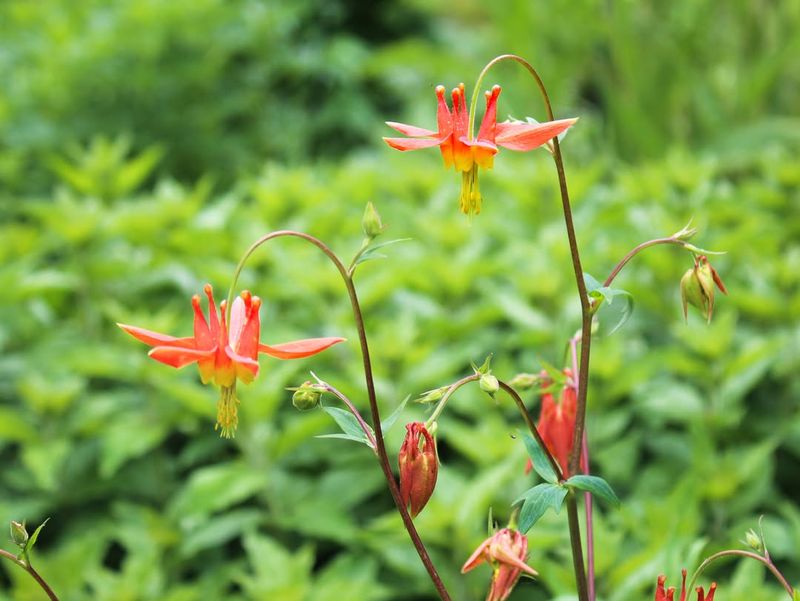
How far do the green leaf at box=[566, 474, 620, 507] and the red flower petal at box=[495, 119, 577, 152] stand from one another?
0.27 metres

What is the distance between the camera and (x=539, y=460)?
2.89ft

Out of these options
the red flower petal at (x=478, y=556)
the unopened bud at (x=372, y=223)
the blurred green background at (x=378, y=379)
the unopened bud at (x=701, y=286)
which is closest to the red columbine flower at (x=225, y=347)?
the unopened bud at (x=372, y=223)

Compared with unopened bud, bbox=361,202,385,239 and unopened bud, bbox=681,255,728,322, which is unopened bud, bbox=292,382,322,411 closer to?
unopened bud, bbox=361,202,385,239

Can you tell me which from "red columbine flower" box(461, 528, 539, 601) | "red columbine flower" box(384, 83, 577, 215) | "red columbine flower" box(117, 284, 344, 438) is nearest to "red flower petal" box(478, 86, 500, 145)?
"red columbine flower" box(384, 83, 577, 215)

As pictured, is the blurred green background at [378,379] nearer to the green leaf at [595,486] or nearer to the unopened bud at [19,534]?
the green leaf at [595,486]

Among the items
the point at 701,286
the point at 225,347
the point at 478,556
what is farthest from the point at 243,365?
the point at 701,286

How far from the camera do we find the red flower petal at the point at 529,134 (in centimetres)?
75

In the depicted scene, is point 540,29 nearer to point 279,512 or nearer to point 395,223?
point 395,223

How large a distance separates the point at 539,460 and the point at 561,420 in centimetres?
10

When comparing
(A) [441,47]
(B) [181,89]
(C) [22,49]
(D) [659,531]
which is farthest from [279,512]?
(A) [441,47]

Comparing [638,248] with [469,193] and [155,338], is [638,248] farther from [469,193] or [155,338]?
[155,338]

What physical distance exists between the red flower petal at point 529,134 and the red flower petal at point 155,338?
0.94 ft

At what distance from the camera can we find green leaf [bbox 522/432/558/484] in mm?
869

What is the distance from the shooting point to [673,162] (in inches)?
96.2
